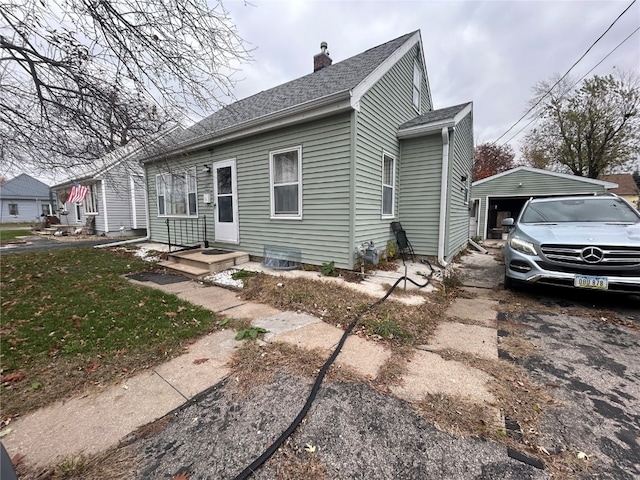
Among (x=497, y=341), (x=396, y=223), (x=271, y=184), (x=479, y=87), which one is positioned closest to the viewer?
(x=497, y=341)

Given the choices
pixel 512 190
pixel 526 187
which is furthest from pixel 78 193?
pixel 526 187

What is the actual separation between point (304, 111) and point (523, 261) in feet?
15.0

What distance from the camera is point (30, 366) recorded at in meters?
2.37

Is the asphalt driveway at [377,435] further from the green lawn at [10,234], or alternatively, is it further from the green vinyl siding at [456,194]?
the green lawn at [10,234]

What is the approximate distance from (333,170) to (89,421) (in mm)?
4677

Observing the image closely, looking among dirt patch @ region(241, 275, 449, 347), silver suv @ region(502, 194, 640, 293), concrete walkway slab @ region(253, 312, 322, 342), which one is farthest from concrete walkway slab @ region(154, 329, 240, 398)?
silver suv @ region(502, 194, 640, 293)

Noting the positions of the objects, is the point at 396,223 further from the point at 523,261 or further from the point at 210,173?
the point at 210,173

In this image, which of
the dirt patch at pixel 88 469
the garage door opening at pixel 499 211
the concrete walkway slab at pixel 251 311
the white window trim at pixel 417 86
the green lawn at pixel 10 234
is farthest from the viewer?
the garage door opening at pixel 499 211

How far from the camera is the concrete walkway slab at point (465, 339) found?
2658 millimetres

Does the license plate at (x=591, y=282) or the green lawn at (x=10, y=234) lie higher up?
the license plate at (x=591, y=282)

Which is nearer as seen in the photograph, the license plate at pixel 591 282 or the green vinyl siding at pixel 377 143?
the license plate at pixel 591 282

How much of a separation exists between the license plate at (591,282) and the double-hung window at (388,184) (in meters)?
3.59

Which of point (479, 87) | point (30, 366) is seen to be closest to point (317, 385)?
point (30, 366)

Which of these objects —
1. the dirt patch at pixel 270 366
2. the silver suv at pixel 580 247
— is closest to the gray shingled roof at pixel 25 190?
the dirt patch at pixel 270 366
